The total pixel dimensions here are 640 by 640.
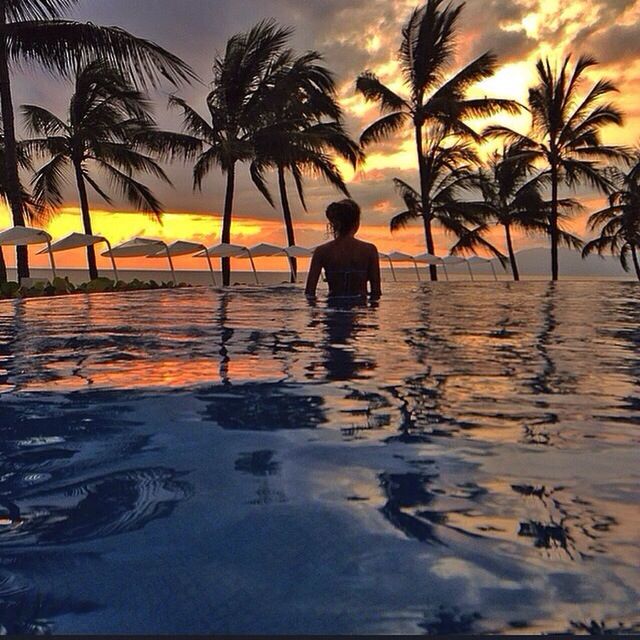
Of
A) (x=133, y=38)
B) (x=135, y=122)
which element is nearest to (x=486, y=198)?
(x=135, y=122)

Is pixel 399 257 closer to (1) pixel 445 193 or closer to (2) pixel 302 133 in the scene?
(1) pixel 445 193

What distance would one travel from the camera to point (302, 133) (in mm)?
21812

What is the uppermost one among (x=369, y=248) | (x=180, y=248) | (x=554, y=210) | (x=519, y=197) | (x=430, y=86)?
(x=430, y=86)

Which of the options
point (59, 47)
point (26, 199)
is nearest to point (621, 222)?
point (26, 199)

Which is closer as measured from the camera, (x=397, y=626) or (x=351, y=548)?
(x=397, y=626)

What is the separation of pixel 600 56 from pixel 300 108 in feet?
43.1

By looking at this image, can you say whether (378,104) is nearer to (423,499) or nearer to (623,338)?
(623,338)

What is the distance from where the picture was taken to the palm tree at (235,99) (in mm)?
22016

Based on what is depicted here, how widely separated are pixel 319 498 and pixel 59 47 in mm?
14701

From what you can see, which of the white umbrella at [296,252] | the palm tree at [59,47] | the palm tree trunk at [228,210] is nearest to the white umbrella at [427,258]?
the white umbrella at [296,252]

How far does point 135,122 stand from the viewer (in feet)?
75.6

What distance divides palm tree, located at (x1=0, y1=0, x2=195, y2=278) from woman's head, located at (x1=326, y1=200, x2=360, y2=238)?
22.5 ft

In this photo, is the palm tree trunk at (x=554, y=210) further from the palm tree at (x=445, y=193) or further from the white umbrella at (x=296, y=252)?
the white umbrella at (x=296, y=252)

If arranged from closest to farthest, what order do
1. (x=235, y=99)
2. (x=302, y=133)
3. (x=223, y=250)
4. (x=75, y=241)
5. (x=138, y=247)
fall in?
(x=75, y=241), (x=302, y=133), (x=235, y=99), (x=138, y=247), (x=223, y=250)
